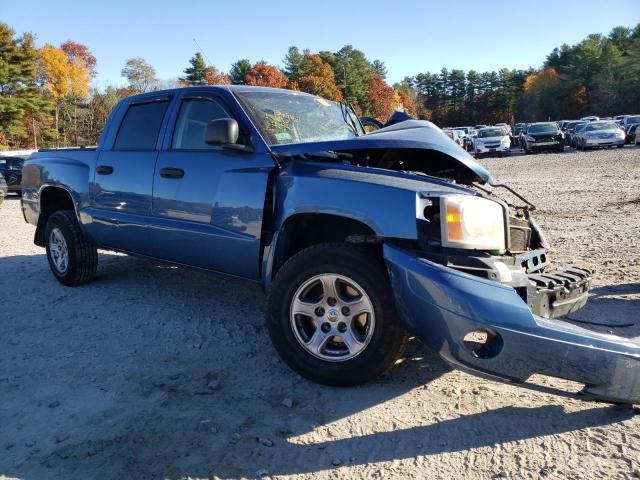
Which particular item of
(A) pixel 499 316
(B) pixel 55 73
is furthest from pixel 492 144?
(B) pixel 55 73

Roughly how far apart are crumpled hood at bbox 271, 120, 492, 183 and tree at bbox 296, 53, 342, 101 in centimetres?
4476

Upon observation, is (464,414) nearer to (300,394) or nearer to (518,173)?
(300,394)

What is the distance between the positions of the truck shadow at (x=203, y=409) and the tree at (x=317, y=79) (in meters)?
44.8

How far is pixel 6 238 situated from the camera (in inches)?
367

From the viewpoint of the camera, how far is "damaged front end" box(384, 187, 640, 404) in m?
2.59

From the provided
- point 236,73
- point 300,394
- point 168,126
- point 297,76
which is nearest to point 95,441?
point 300,394

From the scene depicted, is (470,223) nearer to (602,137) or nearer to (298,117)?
(298,117)

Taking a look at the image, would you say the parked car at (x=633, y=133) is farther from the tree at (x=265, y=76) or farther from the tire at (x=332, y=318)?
the tire at (x=332, y=318)

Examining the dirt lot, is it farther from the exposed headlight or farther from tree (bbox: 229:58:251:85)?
tree (bbox: 229:58:251:85)

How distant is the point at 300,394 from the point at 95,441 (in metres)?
1.14

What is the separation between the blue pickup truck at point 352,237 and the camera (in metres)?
2.73

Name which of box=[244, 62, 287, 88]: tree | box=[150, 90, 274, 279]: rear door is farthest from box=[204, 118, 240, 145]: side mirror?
box=[244, 62, 287, 88]: tree

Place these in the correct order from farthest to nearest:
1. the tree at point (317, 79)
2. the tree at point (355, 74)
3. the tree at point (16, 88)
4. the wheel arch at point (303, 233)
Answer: the tree at point (355, 74) → the tree at point (317, 79) → the tree at point (16, 88) → the wheel arch at point (303, 233)

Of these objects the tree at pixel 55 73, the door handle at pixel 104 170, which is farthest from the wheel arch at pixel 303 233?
the tree at pixel 55 73
